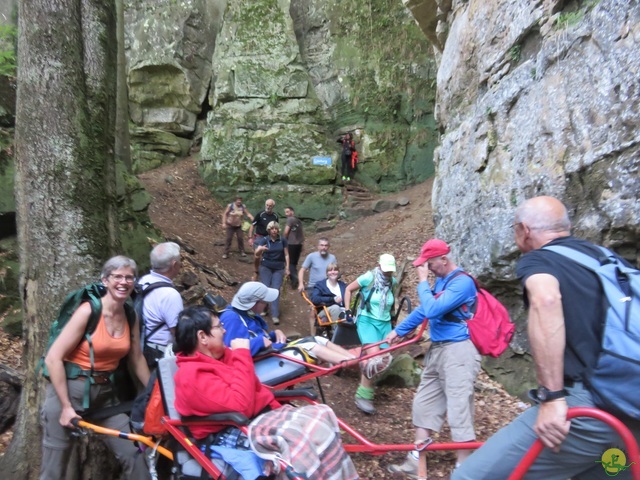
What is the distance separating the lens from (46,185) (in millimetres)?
3451

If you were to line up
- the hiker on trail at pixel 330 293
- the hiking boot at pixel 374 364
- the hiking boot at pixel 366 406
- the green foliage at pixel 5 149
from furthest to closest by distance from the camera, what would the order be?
1. the hiker on trail at pixel 330 293
2. the green foliage at pixel 5 149
3. the hiking boot at pixel 366 406
4. the hiking boot at pixel 374 364

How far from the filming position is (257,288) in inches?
165

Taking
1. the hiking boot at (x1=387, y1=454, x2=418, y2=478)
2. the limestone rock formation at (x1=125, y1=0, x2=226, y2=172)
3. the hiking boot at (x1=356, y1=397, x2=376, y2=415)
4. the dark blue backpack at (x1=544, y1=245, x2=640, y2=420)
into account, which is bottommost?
the hiking boot at (x1=356, y1=397, x2=376, y2=415)

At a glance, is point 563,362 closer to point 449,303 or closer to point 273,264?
point 449,303

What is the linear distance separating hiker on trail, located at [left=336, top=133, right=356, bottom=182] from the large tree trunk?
15.2 m

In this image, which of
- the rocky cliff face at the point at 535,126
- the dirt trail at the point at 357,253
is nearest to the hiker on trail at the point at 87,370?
the dirt trail at the point at 357,253

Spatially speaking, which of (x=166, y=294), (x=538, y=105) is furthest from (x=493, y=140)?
(x=166, y=294)

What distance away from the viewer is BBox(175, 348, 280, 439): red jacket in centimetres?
279

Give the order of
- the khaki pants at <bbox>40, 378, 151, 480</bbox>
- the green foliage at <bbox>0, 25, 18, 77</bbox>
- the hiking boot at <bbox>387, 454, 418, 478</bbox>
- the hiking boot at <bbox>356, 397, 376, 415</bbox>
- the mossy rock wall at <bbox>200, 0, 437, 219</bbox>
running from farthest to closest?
the mossy rock wall at <bbox>200, 0, 437, 219</bbox>
the green foliage at <bbox>0, 25, 18, 77</bbox>
the hiking boot at <bbox>356, 397, 376, 415</bbox>
the hiking boot at <bbox>387, 454, 418, 478</bbox>
the khaki pants at <bbox>40, 378, 151, 480</bbox>

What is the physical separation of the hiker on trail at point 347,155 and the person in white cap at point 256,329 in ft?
47.4

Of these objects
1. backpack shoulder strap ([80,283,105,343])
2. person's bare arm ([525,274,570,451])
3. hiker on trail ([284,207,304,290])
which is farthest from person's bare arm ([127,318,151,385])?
hiker on trail ([284,207,304,290])

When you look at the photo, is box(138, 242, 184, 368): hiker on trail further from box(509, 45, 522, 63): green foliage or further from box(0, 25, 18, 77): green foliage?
box(0, 25, 18, 77): green foliage

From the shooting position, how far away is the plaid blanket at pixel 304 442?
2628 millimetres

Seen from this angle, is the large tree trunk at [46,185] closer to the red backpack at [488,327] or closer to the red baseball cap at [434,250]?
the red baseball cap at [434,250]
